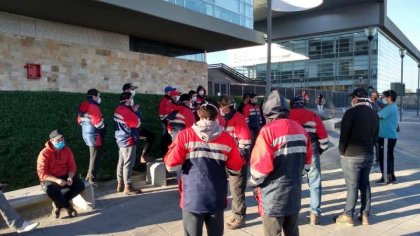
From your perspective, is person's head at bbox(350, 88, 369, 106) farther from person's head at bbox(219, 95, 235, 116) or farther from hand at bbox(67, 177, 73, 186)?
hand at bbox(67, 177, 73, 186)

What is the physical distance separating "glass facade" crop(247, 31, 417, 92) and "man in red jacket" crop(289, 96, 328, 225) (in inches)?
1864

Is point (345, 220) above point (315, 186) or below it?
below

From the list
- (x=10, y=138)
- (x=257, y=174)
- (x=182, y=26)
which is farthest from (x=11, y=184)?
(x=182, y=26)

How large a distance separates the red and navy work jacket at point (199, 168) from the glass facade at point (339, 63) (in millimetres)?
49624

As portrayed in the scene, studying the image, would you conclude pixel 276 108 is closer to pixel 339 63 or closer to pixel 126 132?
pixel 126 132

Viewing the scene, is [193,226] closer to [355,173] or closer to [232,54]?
[355,173]

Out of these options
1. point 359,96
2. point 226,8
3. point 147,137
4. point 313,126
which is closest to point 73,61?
point 147,137

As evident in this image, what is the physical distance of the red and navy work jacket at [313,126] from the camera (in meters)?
5.31

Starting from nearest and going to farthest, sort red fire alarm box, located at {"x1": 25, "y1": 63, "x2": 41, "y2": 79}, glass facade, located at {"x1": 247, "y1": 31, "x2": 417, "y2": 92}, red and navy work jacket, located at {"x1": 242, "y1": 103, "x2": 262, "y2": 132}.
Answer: red and navy work jacket, located at {"x1": 242, "y1": 103, "x2": 262, "y2": 132} < red fire alarm box, located at {"x1": 25, "y1": 63, "x2": 41, "y2": 79} < glass facade, located at {"x1": 247, "y1": 31, "x2": 417, "y2": 92}

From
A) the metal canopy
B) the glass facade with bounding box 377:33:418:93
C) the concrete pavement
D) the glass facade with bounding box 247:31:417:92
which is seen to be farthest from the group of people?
the glass facade with bounding box 377:33:418:93

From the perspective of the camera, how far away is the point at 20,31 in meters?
11.5

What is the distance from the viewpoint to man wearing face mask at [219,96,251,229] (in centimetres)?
510

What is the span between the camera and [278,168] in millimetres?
3525

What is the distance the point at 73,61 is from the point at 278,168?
992 centimetres
